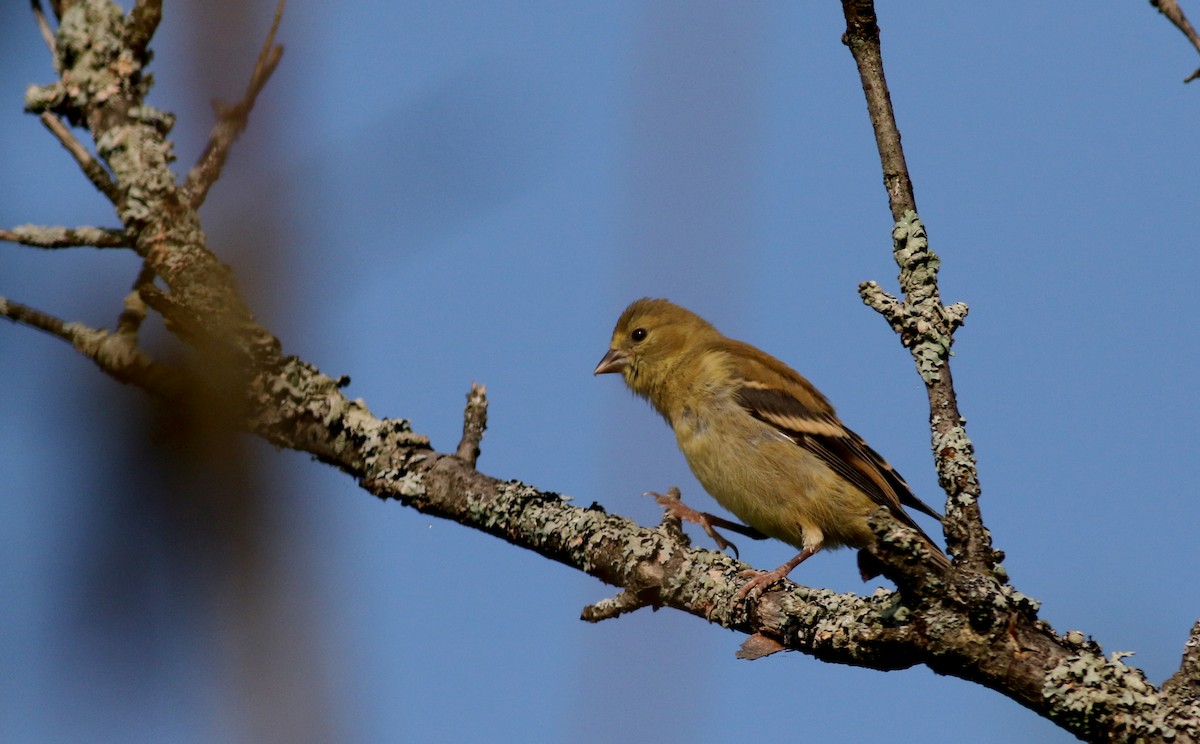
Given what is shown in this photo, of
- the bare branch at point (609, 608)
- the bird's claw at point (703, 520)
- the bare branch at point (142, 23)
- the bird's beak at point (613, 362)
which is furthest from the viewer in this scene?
the bird's beak at point (613, 362)

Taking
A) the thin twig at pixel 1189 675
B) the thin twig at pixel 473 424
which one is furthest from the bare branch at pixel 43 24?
the thin twig at pixel 1189 675

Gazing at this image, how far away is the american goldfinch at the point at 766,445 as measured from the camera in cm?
568

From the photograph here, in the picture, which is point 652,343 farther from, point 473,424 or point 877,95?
point 877,95

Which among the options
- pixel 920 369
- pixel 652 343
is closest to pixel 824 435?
pixel 652 343

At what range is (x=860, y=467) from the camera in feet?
19.4

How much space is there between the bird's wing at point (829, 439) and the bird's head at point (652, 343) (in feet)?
2.13

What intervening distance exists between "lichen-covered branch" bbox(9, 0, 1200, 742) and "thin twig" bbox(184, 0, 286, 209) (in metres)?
0.01

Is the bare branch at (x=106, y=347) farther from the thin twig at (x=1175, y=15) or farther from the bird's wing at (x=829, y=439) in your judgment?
the bird's wing at (x=829, y=439)

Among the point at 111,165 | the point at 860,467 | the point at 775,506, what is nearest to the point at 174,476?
the point at 111,165

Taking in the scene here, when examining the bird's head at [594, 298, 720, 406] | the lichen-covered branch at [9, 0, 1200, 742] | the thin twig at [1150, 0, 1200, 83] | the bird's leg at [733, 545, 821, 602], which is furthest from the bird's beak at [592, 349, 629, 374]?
the thin twig at [1150, 0, 1200, 83]

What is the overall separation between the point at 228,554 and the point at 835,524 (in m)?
4.48

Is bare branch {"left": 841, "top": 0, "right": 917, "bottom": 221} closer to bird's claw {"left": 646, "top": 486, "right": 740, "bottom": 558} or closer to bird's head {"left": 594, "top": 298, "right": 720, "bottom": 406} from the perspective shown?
bird's claw {"left": 646, "top": 486, "right": 740, "bottom": 558}

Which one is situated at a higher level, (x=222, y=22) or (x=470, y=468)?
(x=470, y=468)

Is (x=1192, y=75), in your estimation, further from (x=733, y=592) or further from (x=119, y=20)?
(x=119, y=20)
